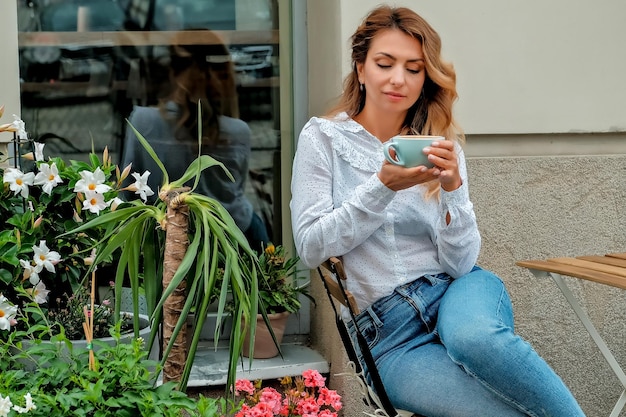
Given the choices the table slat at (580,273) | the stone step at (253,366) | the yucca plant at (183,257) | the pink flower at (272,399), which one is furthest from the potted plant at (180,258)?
the stone step at (253,366)

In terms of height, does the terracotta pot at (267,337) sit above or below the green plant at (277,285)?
below

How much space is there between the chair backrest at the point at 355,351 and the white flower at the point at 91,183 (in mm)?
654

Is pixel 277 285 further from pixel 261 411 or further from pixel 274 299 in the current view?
pixel 261 411

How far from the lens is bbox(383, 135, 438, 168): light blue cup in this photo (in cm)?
230

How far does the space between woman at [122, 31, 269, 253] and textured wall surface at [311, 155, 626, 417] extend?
1.79 ft

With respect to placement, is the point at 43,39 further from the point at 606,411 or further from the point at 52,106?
the point at 606,411

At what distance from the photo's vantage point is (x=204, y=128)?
4188mm

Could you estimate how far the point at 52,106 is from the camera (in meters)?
4.00

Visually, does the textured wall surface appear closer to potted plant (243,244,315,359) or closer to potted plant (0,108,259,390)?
potted plant (243,244,315,359)

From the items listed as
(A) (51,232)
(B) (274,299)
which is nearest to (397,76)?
(A) (51,232)

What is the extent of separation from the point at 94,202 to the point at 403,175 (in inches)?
36.7

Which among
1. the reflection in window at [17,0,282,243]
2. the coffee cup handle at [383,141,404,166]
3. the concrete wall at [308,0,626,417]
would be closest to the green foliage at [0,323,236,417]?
the coffee cup handle at [383,141,404,166]

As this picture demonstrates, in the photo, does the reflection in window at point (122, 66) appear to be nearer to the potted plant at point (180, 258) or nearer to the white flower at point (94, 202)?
the white flower at point (94, 202)

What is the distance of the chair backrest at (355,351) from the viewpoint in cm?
238
